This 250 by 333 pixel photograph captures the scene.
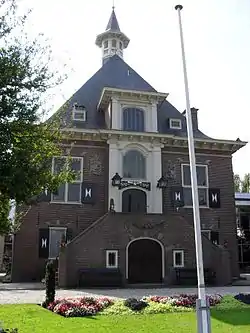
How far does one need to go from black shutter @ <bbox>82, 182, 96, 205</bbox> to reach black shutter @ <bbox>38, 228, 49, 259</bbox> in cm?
300

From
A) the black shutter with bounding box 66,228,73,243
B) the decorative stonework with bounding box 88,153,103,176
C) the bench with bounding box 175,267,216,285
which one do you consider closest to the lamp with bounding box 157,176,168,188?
the decorative stonework with bounding box 88,153,103,176

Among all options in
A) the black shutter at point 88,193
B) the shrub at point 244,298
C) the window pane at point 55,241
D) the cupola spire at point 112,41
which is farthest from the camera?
the cupola spire at point 112,41

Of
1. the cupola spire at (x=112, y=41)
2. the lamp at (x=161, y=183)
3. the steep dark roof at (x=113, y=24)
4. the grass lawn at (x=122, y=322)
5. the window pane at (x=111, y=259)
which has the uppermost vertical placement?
the steep dark roof at (x=113, y=24)

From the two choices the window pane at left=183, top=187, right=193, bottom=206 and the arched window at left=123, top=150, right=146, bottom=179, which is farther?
the window pane at left=183, top=187, right=193, bottom=206

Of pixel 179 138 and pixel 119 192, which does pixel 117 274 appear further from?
pixel 179 138

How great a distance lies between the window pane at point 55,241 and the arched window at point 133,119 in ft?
25.7

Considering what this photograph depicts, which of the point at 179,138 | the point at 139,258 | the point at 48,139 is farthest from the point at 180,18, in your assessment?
the point at 179,138

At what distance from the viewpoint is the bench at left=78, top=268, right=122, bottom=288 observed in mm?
19469

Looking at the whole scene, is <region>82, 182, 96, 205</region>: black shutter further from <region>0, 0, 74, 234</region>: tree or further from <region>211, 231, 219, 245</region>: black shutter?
<region>0, 0, 74, 234</region>: tree

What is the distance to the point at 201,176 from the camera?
86.1 feet

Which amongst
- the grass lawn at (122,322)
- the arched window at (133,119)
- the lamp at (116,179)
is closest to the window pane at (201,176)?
the arched window at (133,119)

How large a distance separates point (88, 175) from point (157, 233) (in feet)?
19.9

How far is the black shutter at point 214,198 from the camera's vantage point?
83.9 feet

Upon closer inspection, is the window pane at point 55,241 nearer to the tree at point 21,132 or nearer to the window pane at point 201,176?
the window pane at point 201,176
